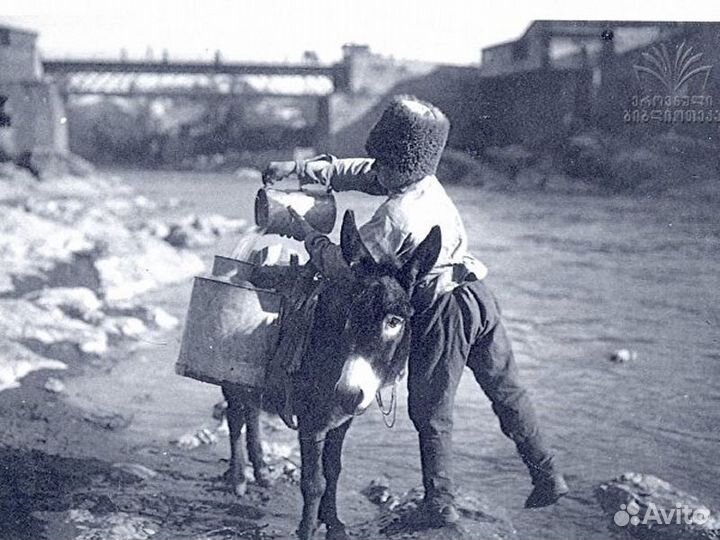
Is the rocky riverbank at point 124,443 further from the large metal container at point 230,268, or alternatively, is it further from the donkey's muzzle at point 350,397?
the large metal container at point 230,268

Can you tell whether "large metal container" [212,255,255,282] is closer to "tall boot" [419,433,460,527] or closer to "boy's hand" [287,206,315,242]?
"boy's hand" [287,206,315,242]

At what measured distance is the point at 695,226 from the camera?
8.93m

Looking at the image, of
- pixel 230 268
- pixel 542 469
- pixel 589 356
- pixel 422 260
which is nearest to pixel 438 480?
pixel 542 469

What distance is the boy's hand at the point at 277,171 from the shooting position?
312 centimetres

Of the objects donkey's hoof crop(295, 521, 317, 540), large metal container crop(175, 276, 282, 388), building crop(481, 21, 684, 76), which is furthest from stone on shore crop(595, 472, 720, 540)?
building crop(481, 21, 684, 76)

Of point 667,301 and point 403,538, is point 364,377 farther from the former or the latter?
point 667,301

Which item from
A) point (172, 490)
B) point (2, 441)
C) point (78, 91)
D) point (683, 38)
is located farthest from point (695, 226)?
point (78, 91)

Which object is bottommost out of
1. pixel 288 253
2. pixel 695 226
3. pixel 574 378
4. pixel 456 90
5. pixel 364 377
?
pixel 574 378

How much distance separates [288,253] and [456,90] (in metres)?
3.46

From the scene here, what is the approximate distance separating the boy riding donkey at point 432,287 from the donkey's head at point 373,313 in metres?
0.08

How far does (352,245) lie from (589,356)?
4593 mm

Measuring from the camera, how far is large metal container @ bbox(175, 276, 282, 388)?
314 cm

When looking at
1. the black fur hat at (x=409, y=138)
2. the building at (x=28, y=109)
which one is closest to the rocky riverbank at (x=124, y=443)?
the black fur hat at (x=409, y=138)

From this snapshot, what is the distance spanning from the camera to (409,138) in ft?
9.46
